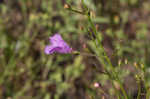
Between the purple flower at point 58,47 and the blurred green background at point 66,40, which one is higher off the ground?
the purple flower at point 58,47

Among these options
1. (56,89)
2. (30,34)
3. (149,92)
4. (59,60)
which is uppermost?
(149,92)

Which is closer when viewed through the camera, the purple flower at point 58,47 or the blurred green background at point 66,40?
the purple flower at point 58,47

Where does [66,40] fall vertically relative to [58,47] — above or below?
below

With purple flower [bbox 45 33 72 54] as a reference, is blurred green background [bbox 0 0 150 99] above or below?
below

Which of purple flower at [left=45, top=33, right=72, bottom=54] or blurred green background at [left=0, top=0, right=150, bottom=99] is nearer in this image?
purple flower at [left=45, top=33, right=72, bottom=54]

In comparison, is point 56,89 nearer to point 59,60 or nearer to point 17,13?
point 59,60

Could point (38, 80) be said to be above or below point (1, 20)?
below

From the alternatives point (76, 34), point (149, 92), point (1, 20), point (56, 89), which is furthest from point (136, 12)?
point (149, 92)

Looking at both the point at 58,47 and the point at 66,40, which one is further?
the point at 66,40
